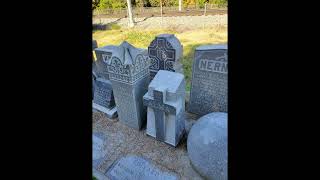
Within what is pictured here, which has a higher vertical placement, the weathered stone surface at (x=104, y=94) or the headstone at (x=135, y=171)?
the weathered stone surface at (x=104, y=94)

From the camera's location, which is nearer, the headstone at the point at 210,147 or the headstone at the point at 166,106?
the headstone at the point at 210,147

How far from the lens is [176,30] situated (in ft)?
62.4

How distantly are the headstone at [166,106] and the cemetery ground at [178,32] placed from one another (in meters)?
5.05

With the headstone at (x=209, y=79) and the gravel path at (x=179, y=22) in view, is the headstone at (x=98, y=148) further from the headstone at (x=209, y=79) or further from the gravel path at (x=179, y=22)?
the gravel path at (x=179, y=22)

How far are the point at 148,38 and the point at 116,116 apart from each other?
10.6 metres

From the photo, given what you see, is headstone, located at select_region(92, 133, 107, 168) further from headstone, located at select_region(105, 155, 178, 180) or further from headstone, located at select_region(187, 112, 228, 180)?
headstone, located at select_region(187, 112, 228, 180)

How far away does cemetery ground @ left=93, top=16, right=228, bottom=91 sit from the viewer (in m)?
15.2

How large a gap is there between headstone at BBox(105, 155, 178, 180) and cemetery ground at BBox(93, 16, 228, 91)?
605 centimetres

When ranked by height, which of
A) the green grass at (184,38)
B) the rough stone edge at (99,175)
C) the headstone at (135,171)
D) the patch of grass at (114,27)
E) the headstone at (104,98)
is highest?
the patch of grass at (114,27)

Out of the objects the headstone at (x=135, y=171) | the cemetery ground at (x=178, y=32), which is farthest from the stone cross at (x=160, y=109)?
the cemetery ground at (x=178, y=32)

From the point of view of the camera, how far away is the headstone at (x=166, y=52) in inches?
271

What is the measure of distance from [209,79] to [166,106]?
1.55 metres
